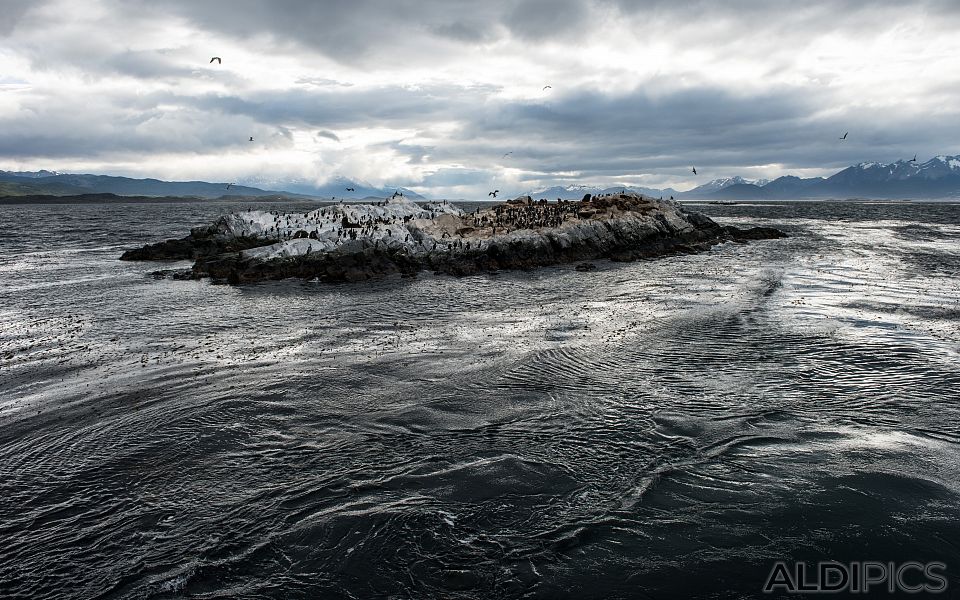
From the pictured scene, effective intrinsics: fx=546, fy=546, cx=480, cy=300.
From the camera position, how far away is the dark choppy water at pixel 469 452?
22.7ft

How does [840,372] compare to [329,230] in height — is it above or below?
below

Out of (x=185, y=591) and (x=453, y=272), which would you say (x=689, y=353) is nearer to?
(x=185, y=591)

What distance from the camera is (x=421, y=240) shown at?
36406 mm

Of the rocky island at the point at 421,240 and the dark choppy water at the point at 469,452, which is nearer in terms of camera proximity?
the dark choppy water at the point at 469,452

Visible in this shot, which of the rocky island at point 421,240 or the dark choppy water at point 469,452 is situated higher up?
the rocky island at point 421,240

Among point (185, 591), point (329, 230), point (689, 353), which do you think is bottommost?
point (185, 591)

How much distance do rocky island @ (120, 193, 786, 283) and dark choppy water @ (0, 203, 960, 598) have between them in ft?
35.9

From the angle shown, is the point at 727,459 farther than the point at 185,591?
Yes

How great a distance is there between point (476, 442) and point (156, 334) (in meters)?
12.9

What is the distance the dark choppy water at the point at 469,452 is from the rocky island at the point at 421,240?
35.9 ft

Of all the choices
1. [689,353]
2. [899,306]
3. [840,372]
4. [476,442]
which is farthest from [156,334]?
[899,306]

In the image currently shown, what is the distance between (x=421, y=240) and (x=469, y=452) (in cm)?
2783

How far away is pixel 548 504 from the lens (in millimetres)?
8094

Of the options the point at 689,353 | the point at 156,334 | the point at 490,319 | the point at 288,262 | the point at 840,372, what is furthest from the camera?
the point at 288,262
